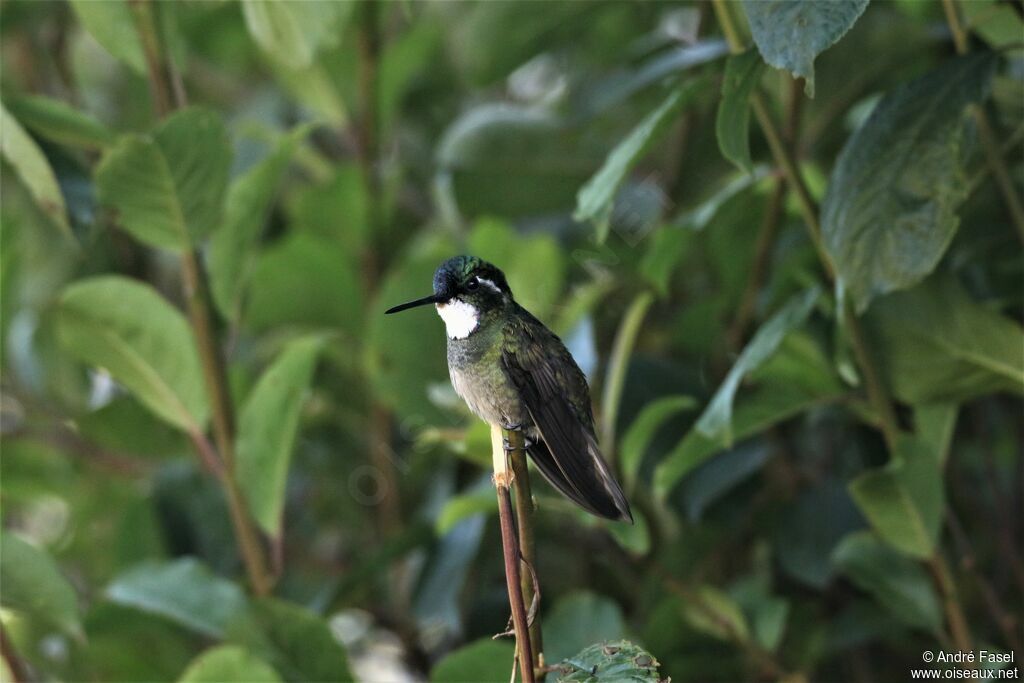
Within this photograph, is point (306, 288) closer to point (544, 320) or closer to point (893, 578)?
point (544, 320)

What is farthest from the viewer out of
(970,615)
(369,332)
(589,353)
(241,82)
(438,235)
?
(241,82)

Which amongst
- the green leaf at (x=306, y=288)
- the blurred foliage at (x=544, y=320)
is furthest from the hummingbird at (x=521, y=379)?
the green leaf at (x=306, y=288)

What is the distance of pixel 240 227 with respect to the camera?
125 cm

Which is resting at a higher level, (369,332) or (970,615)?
(369,332)

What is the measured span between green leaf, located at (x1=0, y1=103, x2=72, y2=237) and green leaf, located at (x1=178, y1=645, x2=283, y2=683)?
1.58 feet

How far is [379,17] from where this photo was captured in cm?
160

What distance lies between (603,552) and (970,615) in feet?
1.58

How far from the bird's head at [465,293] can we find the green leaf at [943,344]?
448mm

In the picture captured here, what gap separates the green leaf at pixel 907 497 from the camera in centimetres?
106

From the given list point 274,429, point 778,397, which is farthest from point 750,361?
point 274,429

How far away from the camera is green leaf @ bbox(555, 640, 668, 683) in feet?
2.43

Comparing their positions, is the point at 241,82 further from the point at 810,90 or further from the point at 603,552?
the point at 810,90

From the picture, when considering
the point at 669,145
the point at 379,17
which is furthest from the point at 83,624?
the point at 669,145

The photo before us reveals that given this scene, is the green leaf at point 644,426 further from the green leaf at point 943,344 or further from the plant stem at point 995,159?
the plant stem at point 995,159
